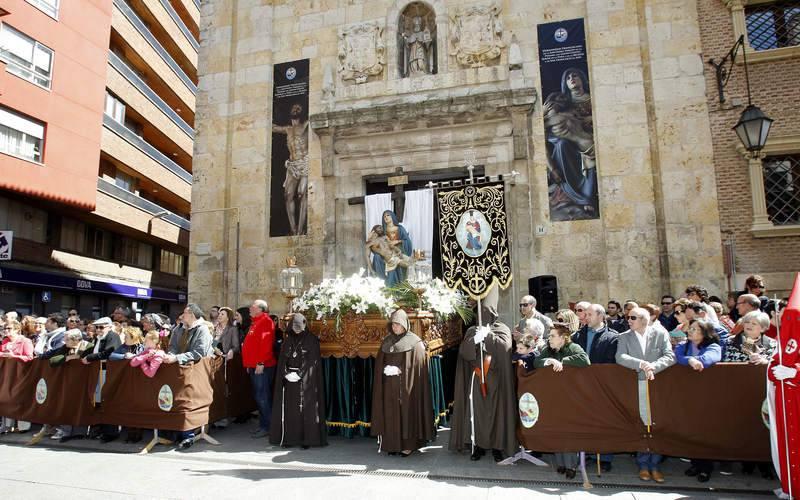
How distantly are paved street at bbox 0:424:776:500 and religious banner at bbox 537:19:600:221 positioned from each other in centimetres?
644

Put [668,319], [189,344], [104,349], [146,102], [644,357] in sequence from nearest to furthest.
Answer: [644,357]
[189,344]
[104,349]
[668,319]
[146,102]

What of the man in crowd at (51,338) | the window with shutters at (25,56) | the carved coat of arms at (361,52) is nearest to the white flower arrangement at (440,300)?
the man in crowd at (51,338)

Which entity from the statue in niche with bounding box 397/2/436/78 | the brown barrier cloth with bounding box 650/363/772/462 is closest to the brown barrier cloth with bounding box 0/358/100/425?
the brown barrier cloth with bounding box 650/363/772/462

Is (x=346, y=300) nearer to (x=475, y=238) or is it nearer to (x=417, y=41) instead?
(x=475, y=238)

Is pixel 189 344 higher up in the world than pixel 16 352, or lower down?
higher up

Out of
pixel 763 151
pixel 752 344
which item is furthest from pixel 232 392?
pixel 763 151

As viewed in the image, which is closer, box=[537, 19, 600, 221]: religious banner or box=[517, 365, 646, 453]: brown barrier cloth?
box=[517, 365, 646, 453]: brown barrier cloth

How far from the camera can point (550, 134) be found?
1160 cm

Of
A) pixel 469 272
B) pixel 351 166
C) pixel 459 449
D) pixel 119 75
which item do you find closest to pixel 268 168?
pixel 351 166

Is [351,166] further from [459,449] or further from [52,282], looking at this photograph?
[52,282]

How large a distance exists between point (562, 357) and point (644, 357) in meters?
0.86

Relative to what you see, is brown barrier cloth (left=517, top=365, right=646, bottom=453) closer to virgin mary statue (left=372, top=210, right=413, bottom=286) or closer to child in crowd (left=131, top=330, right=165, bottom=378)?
child in crowd (left=131, top=330, right=165, bottom=378)

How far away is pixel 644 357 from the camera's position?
5.52 m

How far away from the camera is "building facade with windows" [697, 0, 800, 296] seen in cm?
1024
